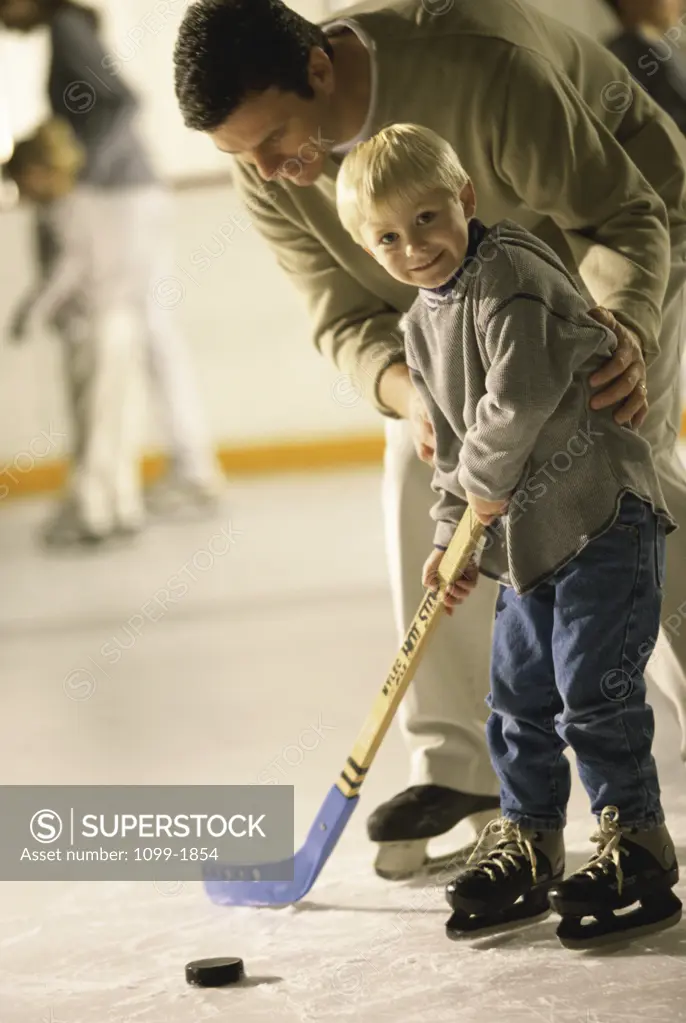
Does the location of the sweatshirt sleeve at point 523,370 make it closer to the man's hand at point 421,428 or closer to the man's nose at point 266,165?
the man's hand at point 421,428

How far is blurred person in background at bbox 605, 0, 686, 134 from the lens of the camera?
2.70 meters

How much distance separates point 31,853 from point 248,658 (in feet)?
3.82

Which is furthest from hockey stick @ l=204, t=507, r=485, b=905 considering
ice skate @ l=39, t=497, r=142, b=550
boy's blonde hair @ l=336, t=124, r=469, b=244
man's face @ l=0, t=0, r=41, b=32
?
man's face @ l=0, t=0, r=41, b=32

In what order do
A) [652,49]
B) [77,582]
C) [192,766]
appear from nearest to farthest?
1. [192,766]
2. [652,49]
3. [77,582]

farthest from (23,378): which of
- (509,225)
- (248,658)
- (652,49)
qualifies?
(509,225)

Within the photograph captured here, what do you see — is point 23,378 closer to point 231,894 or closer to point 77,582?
point 77,582

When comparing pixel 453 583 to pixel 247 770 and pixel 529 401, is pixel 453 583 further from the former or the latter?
pixel 247 770

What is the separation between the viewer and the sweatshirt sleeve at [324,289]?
1865 millimetres

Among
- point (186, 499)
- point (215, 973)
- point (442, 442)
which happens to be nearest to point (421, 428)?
point (442, 442)

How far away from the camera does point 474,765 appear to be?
1875 mm

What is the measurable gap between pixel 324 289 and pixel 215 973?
89cm

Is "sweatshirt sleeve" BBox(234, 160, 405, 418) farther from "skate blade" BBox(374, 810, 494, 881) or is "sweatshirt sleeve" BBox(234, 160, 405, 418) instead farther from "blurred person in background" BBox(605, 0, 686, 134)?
"blurred person in background" BBox(605, 0, 686, 134)

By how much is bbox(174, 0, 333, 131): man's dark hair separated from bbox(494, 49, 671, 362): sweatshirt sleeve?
25 centimetres

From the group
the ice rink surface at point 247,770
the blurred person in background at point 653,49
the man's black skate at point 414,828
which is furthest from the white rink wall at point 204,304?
the man's black skate at point 414,828
